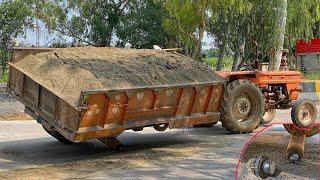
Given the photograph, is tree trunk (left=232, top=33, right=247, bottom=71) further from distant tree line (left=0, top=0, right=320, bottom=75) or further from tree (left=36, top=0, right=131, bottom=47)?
tree (left=36, top=0, right=131, bottom=47)

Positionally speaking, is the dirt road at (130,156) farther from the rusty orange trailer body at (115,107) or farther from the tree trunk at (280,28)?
the tree trunk at (280,28)

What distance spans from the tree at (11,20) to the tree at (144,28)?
486 centimetres

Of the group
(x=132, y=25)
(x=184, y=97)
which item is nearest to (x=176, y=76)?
(x=184, y=97)

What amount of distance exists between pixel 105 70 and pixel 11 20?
14515 mm

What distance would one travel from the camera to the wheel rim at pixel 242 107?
10.6 metres

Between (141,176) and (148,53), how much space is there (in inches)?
143

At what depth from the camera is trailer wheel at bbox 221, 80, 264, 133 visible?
10.3 metres

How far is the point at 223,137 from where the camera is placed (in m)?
10.6

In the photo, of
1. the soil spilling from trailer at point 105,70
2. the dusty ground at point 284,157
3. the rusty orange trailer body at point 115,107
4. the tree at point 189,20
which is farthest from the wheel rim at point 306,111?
the dusty ground at point 284,157

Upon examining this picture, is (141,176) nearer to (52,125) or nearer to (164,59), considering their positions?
(52,125)

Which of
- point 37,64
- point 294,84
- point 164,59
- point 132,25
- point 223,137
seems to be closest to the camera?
point 37,64

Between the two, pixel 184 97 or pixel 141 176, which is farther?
pixel 184 97

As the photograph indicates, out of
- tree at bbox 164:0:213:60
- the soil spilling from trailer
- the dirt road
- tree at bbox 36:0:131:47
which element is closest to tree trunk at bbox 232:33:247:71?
tree at bbox 164:0:213:60

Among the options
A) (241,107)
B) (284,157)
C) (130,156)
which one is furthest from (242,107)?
(284,157)
